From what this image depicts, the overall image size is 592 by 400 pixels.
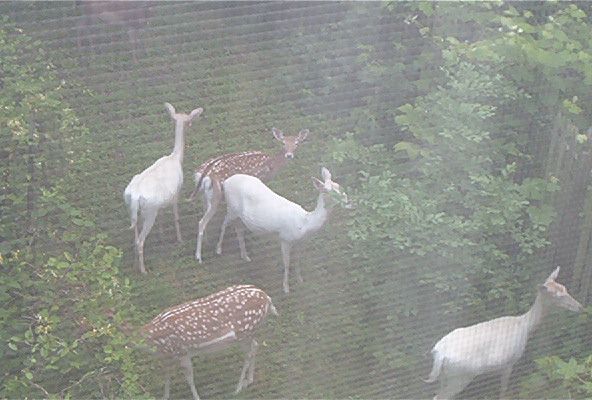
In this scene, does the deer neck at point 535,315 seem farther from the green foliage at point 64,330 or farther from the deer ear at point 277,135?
the green foliage at point 64,330

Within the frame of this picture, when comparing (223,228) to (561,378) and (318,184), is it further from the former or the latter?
(561,378)

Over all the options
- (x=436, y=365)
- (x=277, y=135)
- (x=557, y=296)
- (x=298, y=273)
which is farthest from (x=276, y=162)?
(x=557, y=296)

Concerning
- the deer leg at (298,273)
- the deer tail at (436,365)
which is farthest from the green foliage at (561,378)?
the deer leg at (298,273)

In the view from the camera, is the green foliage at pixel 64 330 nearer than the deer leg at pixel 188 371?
Yes

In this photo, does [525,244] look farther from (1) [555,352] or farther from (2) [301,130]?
(2) [301,130]

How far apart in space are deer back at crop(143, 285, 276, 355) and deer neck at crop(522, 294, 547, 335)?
1.93 feet

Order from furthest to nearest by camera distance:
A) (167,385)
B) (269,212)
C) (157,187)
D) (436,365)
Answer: (269,212)
(157,187)
(436,365)
(167,385)

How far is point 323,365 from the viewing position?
234 cm

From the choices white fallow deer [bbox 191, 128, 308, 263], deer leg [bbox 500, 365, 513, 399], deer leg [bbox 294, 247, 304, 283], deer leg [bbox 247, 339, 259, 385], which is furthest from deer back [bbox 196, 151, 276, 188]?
deer leg [bbox 500, 365, 513, 399]

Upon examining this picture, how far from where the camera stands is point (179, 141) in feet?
8.13

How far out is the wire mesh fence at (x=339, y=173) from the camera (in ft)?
7.47

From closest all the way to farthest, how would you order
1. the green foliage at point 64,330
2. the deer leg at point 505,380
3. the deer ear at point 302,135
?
the green foliage at point 64,330, the deer leg at point 505,380, the deer ear at point 302,135

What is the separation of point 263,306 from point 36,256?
50 cm

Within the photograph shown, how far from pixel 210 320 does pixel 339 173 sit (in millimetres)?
489
